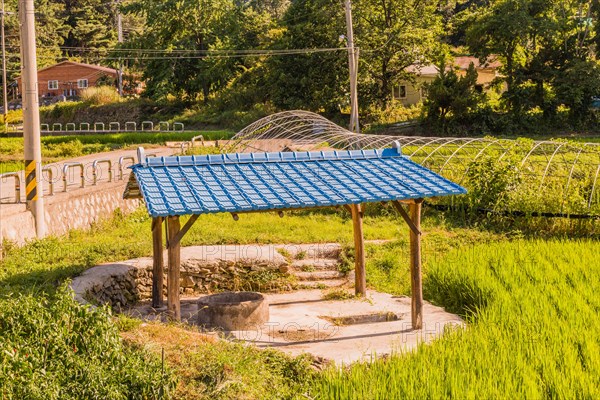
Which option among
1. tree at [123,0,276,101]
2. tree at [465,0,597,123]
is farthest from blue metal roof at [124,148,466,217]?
tree at [123,0,276,101]

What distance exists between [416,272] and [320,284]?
3.22 m

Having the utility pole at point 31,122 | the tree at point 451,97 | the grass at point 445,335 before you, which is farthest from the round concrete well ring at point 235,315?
the tree at point 451,97

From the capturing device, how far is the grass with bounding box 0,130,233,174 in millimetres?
31734

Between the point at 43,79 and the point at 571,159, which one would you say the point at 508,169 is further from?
the point at 43,79

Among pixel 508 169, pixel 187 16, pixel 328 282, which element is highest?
pixel 187 16

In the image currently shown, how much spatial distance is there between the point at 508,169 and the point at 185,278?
27.9 feet

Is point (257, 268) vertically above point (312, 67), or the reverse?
point (312, 67)

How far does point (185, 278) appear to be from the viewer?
13156mm

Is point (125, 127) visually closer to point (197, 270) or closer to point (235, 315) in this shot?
point (197, 270)

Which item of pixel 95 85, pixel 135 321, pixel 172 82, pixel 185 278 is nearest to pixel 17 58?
pixel 95 85

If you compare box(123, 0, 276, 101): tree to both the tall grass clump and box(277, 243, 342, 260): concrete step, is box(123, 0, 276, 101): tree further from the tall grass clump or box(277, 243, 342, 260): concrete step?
the tall grass clump

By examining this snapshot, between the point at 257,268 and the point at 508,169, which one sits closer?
the point at 257,268

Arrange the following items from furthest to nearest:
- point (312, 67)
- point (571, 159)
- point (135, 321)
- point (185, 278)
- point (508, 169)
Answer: point (312, 67), point (571, 159), point (508, 169), point (185, 278), point (135, 321)

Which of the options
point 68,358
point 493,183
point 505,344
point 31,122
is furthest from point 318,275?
point 68,358
